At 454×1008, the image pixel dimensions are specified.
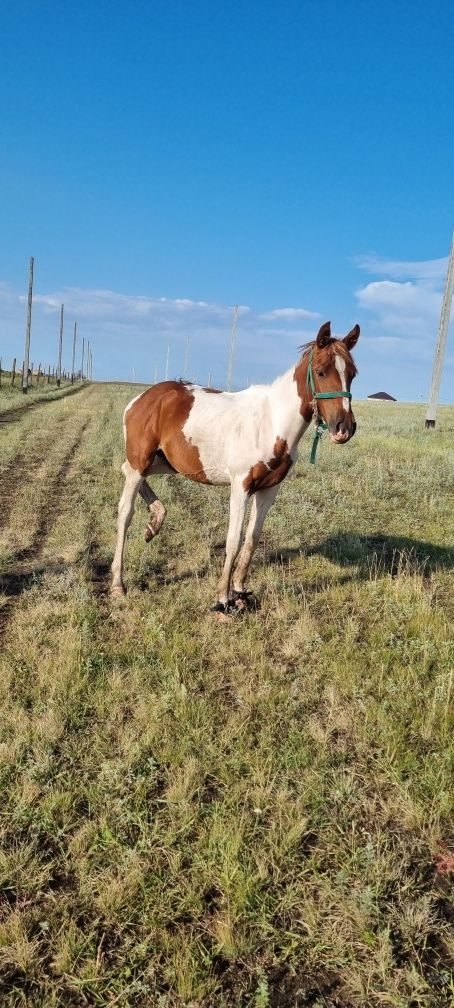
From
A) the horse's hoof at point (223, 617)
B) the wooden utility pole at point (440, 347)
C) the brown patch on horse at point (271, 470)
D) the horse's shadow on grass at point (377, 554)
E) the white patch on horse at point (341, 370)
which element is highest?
the wooden utility pole at point (440, 347)

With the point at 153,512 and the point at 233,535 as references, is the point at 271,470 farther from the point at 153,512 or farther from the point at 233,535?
the point at 153,512

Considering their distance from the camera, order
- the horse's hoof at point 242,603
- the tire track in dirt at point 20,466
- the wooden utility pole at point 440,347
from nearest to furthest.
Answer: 1. the horse's hoof at point 242,603
2. the tire track in dirt at point 20,466
3. the wooden utility pole at point 440,347

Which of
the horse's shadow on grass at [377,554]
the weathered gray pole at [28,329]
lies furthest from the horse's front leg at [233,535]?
the weathered gray pole at [28,329]

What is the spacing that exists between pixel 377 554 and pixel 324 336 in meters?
3.77

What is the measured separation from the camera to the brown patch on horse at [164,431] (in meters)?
5.68

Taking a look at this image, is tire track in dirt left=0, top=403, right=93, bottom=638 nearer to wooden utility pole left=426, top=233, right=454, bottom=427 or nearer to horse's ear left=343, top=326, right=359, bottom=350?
horse's ear left=343, top=326, right=359, bottom=350

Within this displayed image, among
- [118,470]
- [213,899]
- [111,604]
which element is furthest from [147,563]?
[118,470]

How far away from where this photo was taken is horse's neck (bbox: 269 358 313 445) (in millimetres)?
4941

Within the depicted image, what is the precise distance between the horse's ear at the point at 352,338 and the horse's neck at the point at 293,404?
0.40m

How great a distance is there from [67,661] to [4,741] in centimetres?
88

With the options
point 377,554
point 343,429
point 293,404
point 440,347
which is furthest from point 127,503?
point 440,347

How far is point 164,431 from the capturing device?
19.1 feet

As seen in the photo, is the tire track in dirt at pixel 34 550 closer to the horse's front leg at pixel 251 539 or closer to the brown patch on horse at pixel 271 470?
the horse's front leg at pixel 251 539

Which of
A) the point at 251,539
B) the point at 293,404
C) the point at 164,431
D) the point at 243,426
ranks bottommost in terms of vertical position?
the point at 251,539
